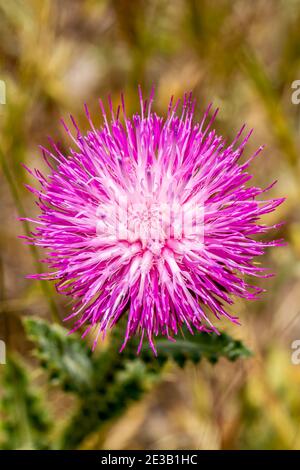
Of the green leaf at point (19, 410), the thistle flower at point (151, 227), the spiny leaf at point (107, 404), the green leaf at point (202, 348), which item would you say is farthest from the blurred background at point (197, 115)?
the thistle flower at point (151, 227)

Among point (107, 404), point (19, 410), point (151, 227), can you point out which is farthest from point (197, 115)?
point (19, 410)

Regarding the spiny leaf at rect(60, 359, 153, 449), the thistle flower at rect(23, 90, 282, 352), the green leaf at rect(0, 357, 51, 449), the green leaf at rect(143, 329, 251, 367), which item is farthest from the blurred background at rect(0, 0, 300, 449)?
the thistle flower at rect(23, 90, 282, 352)

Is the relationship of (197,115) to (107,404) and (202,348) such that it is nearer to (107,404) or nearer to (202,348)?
(202,348)

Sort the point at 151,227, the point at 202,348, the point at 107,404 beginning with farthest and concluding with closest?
1. the point at 107,404
2. the point at 202,348
3. the point at 151,227

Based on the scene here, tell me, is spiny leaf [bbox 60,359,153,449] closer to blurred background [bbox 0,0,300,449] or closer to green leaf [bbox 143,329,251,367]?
green leaf [bbox 143,329,251,367]

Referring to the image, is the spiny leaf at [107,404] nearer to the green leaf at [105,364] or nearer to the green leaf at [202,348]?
the green leaf at [105,364]

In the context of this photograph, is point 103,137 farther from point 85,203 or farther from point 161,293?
point 161,293
